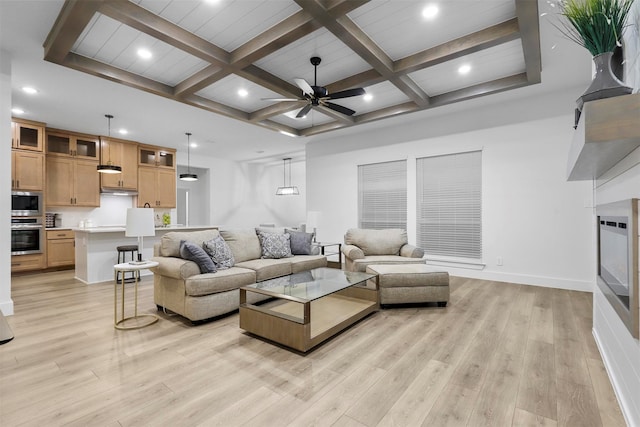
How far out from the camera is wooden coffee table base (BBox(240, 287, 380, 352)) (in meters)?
2.37

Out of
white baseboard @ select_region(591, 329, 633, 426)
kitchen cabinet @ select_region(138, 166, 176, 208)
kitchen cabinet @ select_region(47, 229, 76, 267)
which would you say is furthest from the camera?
kitchen cabinet @ select_region(138, 166, 176, 208)

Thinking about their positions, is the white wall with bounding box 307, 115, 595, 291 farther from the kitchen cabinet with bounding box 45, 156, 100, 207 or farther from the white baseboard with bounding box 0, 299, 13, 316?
the kitchen cabinet with bounding box 45, 156, 100, 207

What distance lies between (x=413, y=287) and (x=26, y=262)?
22.3 ft

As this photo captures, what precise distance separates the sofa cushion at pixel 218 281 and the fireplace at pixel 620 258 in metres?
3.04

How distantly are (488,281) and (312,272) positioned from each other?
300cm

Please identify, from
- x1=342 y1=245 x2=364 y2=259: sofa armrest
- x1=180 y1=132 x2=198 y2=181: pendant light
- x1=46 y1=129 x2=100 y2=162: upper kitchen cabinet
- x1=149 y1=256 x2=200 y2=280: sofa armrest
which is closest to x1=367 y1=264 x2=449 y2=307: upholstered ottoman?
x1=342 y1=245 x2=364 y2=259: sofa armrest

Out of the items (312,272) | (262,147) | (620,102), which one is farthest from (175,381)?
(262,147)

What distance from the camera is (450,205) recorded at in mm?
5277

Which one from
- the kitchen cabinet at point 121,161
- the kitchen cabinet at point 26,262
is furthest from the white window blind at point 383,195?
the kitchen cabinet at point 26,262

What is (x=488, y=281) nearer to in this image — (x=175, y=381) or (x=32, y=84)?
(x=175, y=381)

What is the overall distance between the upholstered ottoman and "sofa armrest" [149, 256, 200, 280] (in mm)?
2041

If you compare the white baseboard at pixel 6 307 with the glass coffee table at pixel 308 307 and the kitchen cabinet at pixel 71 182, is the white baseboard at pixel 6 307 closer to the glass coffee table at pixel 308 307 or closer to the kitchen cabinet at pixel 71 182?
the glass coffee table at pixel 308 307

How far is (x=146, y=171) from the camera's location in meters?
7.25

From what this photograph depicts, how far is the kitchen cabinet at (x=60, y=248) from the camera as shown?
577 centimetres
